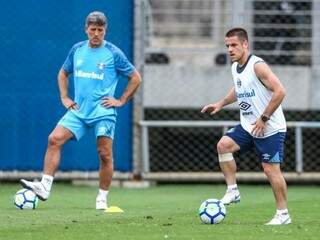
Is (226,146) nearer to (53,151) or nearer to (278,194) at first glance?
(278,194)

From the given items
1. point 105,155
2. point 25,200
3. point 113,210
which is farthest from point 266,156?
point 25,200

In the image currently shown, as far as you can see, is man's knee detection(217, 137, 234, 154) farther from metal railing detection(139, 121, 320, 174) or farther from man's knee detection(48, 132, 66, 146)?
metal railing detection(139, 121, 320, 174)

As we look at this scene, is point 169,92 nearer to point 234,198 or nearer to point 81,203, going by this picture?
point 81,203

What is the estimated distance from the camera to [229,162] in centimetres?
1114

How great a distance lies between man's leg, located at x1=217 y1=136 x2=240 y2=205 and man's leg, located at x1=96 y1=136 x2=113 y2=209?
4.42 feet

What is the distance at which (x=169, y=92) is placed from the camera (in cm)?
1608

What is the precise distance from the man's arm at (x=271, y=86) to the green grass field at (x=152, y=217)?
1100 mm

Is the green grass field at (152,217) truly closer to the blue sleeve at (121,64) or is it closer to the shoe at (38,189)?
the shoe at (38,189)

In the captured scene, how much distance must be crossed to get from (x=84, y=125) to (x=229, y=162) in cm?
176

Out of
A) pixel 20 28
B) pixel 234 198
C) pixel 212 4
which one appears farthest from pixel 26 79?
pixel 234 198

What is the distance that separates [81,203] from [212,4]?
195 inches

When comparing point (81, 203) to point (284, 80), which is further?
point (284, 80)

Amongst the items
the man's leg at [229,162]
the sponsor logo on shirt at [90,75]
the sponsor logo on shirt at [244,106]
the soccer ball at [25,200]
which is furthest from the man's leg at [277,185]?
the soccer ball at [25,200]

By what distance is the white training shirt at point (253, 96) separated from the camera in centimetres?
1028
